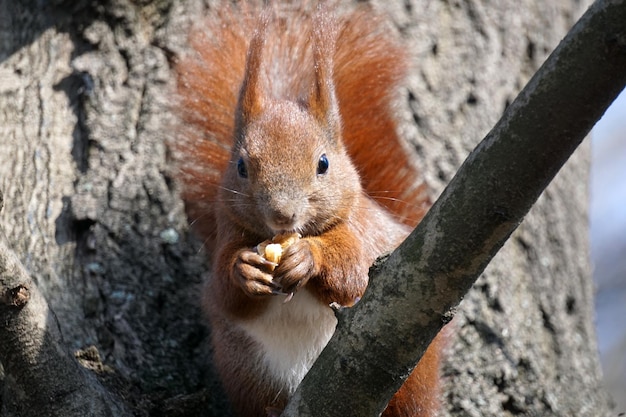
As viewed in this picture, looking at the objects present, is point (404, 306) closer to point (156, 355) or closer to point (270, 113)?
point (270, 113)

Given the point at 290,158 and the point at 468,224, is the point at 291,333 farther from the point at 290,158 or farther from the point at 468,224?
the point at 468,224

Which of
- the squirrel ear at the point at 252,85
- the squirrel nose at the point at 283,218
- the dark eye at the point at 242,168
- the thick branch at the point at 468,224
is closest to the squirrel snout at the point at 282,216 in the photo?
the squirrel nose at the point at 283,218

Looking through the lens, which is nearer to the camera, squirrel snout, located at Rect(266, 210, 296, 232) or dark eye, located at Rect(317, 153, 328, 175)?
squirrel snout, located at Rect(266, 210, 296, 232)

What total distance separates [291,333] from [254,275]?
0.79ft

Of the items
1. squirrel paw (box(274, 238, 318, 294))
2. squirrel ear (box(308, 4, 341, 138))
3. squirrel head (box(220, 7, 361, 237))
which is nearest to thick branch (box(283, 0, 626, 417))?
squirrel paw (box(274, 238, 318, 294))

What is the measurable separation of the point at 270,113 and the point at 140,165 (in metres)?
0.55

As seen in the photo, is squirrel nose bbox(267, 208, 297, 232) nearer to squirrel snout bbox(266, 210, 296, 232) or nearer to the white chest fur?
squirrel snout bbox(266, 210, 296, 232)

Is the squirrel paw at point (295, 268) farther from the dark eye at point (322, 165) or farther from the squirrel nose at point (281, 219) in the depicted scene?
the dark eye at point (322, 165)

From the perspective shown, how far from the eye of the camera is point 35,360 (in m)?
1.62

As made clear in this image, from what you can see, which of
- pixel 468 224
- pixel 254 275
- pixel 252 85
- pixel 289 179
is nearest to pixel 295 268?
pixel 254 275

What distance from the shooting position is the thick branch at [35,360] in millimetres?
1539

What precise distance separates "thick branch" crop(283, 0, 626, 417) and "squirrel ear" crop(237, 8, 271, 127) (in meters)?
0.75

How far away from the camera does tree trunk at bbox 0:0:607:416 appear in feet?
7.34

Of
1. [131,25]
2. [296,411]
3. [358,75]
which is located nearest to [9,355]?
[296,411]
